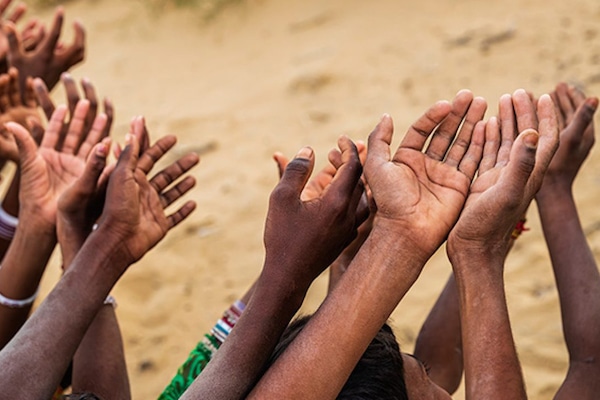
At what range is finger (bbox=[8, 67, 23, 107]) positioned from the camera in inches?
125

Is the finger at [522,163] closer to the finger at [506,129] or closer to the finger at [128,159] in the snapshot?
the finger at [506,129]

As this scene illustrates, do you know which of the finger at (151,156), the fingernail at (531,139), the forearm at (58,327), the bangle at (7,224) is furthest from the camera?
the bangle at (7,224)

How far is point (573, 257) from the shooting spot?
235cm

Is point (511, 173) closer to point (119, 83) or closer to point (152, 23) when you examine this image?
point (119, 83)

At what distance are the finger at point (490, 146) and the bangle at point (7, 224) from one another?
1.82 metres

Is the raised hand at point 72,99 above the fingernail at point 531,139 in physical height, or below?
below

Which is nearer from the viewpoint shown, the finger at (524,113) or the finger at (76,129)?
the finger at (524,113)

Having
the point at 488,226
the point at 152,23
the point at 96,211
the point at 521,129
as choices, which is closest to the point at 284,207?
the point at 488,226

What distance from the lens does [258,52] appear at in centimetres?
572

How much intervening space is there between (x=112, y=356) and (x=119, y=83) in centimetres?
382

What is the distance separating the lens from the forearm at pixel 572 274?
2.25 metres

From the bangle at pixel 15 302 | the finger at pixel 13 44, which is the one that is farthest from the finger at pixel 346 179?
the finger at pixel 13 44

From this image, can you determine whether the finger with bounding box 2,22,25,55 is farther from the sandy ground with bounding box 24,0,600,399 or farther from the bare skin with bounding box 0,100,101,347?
the sandy ground with bounding box 24,0,600,399

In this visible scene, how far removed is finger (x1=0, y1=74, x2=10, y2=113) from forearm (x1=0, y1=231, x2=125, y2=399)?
3.98 feet
